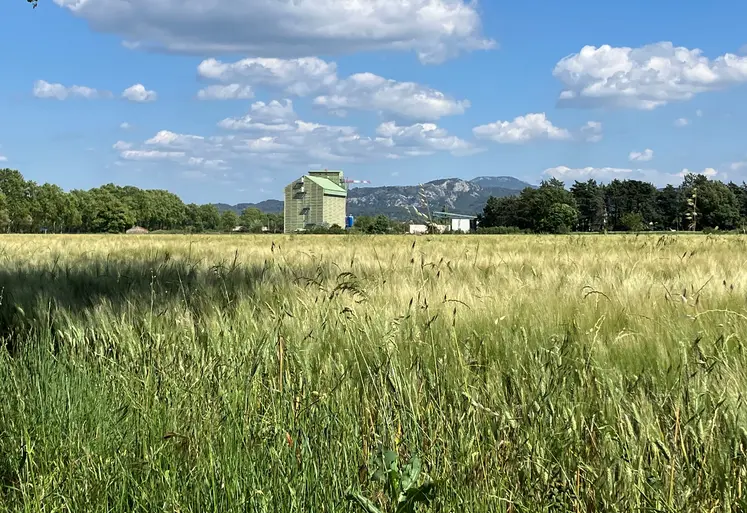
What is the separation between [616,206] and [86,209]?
331 feet

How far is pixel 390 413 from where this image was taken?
7.23 feet

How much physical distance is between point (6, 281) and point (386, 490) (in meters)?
5.56

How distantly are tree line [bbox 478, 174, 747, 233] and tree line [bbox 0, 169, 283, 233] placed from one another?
44.1 meters

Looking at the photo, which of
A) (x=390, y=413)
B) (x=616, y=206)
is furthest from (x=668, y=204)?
(x=390, y=413)

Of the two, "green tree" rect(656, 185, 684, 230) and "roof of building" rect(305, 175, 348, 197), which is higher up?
"roof of building" rect(305, 175, 348, 197)

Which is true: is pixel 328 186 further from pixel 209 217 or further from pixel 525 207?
pixel 525 207

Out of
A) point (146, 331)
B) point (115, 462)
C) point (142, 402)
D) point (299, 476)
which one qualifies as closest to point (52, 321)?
point (146, 331)

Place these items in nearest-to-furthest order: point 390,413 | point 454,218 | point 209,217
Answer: point 390,413
point 454,218
point 209,217

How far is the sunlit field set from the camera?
177cm

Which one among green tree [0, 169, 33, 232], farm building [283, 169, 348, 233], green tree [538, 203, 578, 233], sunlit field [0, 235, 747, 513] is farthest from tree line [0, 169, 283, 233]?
sunlit field [0, 235, 747, 513]

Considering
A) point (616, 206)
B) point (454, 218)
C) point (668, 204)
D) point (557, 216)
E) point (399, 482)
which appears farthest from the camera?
point (616, 206)

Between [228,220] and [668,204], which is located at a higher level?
[668,204]

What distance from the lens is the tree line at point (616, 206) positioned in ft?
320

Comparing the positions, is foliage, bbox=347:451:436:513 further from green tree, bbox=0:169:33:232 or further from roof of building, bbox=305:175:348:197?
roof of building, bbox=305:175:348:197
